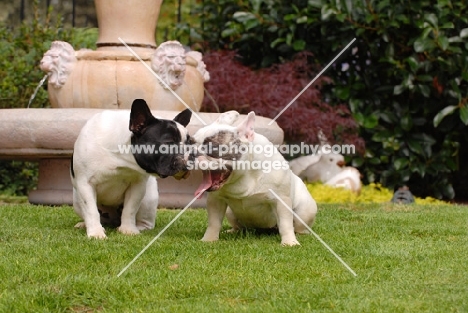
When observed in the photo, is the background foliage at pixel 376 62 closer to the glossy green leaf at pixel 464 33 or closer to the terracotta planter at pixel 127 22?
the glossy green leaf at pixel 464 33

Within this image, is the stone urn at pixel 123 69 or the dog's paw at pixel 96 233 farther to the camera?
the stone urn at pixel 123 69

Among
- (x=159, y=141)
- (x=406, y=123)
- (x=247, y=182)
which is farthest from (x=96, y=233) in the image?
(x=406, y=123)

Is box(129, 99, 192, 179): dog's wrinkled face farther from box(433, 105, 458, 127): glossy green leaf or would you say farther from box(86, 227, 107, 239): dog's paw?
box(433, 105, 458, 127): glossy green leaf

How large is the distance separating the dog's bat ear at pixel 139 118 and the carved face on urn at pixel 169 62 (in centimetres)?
291

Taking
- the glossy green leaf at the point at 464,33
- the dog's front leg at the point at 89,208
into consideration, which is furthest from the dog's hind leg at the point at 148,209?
the glossy green leaf at the point at 464,33

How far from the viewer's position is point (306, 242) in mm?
5137

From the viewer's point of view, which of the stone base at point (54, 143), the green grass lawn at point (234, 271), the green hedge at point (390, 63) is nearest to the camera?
the green grass lawn at point (234, 271)

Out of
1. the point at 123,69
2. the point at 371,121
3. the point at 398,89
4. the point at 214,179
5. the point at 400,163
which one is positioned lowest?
the point at 400,163

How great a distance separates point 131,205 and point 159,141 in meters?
0.66

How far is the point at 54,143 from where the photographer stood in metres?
7.39

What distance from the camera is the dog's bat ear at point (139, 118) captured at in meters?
4.99

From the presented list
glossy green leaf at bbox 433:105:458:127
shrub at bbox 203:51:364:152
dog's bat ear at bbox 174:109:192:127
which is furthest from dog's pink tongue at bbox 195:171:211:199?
glossy green leaf at bbox 433:105:458:127

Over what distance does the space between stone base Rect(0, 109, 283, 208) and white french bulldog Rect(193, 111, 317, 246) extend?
7.48ft

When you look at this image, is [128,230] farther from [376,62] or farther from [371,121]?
[376,62]
